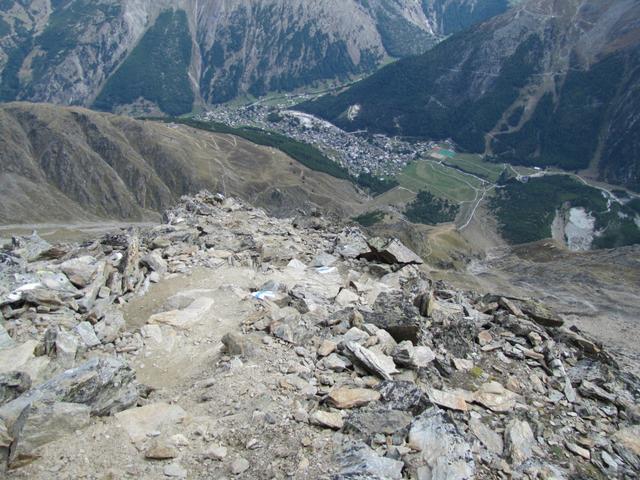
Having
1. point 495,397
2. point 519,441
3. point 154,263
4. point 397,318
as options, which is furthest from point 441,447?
point 154,263

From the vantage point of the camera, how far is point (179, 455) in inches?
464

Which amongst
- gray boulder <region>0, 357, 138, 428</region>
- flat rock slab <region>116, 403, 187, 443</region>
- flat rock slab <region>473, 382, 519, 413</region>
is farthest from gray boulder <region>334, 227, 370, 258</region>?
gray boulder <region>0, 357, 138, 428</region>

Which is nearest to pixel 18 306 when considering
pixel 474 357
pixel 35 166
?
pixel 474 357

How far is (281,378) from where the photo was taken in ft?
49.0

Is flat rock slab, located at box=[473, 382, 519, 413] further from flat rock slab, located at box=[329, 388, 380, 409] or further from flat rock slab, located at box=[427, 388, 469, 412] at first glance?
flat rock slab, located at box=[329, 388, 380, 409]

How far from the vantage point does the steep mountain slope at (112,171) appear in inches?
6496

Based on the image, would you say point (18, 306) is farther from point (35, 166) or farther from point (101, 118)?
point (101, 118)

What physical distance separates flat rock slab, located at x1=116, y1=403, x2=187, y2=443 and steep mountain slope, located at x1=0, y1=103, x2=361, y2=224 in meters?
147

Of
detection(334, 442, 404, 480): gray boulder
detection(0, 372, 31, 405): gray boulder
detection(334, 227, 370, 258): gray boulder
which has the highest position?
detection(0, 372, 31, 405): gray boulder

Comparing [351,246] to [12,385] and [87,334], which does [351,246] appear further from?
[12,385]

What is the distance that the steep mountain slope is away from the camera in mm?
165000

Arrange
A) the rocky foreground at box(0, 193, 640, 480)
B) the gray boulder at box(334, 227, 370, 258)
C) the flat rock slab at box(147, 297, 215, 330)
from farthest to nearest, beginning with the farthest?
the gray boulder at box(334, 227, 370, 258)
the flat rock slab at box(147, 297, 215, 330)
the rocky foreground at box(0, 193, 640, 480)

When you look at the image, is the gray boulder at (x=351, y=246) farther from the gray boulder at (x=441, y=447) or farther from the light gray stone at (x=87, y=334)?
the gray boulder at (x=441, y=447)

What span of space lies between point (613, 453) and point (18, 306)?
2060cm
